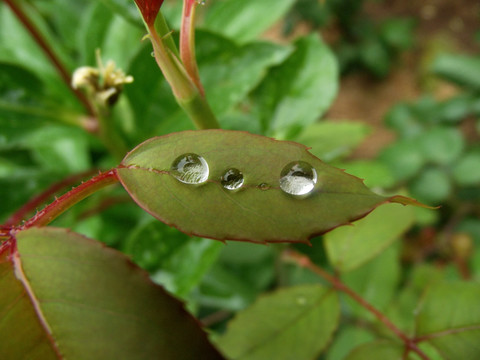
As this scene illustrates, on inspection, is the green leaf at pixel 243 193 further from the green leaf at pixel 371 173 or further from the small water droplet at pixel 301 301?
the green leaf at pixel 371 173

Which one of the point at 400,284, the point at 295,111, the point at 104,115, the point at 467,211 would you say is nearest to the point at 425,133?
the point at 467,211

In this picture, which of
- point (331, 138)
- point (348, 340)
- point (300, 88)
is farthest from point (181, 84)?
point (348, 340)

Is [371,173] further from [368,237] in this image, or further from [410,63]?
[410,63]

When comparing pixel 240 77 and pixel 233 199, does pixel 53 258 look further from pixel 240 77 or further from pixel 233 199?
pixel 240 77

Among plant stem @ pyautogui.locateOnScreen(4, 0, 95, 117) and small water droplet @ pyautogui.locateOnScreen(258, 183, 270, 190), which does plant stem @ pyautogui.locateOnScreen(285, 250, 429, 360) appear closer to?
small water droplet @ pyautogui.locateOnScreen(258, 183, 270, 190)

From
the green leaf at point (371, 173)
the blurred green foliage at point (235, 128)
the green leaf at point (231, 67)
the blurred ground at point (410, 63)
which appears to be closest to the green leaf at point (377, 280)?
the blurred green foliage at point (235, 128)

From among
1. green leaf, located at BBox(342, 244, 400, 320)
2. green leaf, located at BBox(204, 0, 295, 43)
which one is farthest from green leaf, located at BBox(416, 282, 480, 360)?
green leaf, located at BBox(204, 0, 295, 43)
